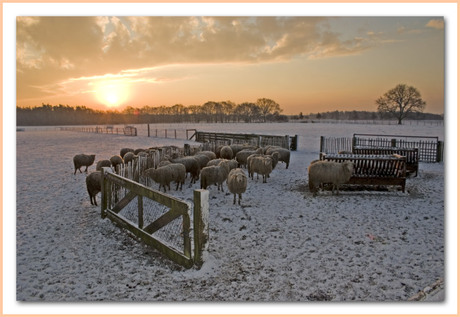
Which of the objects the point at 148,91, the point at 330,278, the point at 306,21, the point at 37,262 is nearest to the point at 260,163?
the point at 148,91

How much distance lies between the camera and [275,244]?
237 inches

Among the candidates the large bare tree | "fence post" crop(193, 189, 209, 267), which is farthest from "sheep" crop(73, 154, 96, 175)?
the large bare tree

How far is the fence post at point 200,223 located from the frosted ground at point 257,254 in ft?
0.78

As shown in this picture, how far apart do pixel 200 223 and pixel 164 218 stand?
0.93 meters

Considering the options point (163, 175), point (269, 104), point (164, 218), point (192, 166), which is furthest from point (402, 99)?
point (269, 104)

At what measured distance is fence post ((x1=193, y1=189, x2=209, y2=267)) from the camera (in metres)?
4.66

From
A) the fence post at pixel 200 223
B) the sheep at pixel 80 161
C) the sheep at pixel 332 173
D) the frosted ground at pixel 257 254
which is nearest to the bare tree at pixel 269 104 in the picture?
the sheep at pixel 332 173

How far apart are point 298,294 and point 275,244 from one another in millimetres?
1676

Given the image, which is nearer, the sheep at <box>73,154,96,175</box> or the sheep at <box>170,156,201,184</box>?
the sheep at <box>170,156,201,184</box>

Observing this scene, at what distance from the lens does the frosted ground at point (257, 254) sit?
4.40 m

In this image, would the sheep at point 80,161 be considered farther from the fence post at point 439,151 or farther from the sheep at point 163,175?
the fence post at point 439,151

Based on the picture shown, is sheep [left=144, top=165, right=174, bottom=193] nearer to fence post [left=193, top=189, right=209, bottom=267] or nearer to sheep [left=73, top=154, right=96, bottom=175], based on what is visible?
sheep [left=73, top=154, right=96, bottom=175]
